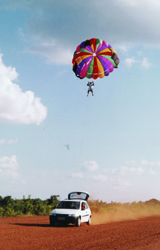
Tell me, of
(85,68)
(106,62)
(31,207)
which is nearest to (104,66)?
(106,62)

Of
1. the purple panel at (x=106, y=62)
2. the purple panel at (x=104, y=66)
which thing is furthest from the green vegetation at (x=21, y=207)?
the purple panel at (x=106, y=62)

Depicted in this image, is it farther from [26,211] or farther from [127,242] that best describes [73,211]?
[26,211]

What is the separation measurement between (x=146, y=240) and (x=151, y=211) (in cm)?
2913

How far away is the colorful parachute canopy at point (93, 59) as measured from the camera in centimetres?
2631

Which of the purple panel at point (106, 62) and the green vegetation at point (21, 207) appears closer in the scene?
the purple panel at point (106, 62)

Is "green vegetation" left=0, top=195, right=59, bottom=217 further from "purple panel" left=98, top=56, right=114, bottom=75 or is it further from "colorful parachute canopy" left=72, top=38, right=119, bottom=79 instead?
"purple panel" left=98, top=56, right=114, bottom=75

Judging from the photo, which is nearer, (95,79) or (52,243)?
(52,243)

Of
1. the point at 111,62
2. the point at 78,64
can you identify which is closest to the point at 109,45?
the point at 111,62

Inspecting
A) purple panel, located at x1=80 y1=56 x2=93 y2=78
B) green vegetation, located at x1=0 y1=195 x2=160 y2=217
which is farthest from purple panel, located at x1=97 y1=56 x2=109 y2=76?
green vegetation, located at x1=0 y1=195 x2=160 y2=217

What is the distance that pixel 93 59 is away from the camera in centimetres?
2658

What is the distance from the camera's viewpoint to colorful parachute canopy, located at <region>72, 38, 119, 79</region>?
2631cm

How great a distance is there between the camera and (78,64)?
86.8ft

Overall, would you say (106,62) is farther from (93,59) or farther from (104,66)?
(93,59)

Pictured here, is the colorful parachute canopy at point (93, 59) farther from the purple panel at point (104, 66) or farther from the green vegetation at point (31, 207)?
the green vegetation at point (31, 207)
